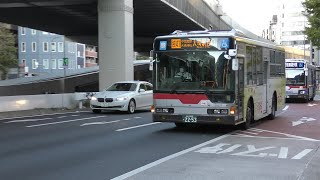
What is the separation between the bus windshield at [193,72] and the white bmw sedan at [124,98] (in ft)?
28.5

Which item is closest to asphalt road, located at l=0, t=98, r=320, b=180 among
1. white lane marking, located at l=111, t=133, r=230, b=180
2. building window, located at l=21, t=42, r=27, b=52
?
white lane marking, located at l=111, t=133, r=230, b=180

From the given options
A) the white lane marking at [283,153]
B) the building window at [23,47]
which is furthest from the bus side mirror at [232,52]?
the building window at [23,47]

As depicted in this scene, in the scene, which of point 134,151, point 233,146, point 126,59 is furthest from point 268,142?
point 126,59

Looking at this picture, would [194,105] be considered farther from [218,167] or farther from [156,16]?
[156,16]

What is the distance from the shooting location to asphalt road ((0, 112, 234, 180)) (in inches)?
351

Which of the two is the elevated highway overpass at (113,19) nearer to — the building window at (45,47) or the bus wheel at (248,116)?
the bus wheel at (248,116)

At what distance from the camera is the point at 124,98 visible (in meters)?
23.6

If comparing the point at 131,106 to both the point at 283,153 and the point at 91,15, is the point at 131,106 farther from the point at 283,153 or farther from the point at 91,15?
the point at 91,15

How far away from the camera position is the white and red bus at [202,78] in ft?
47.1

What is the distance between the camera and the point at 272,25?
6599 inches

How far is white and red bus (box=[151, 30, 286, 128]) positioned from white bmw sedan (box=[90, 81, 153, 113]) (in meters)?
8.46

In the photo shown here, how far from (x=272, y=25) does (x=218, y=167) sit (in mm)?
163967

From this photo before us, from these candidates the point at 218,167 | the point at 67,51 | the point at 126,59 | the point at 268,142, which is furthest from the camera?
the point at 67,51

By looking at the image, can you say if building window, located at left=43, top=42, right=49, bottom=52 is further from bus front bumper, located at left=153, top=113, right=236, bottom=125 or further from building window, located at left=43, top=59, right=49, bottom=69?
bus front bumper, located at left=153, top=113, right=236, bottom=125
